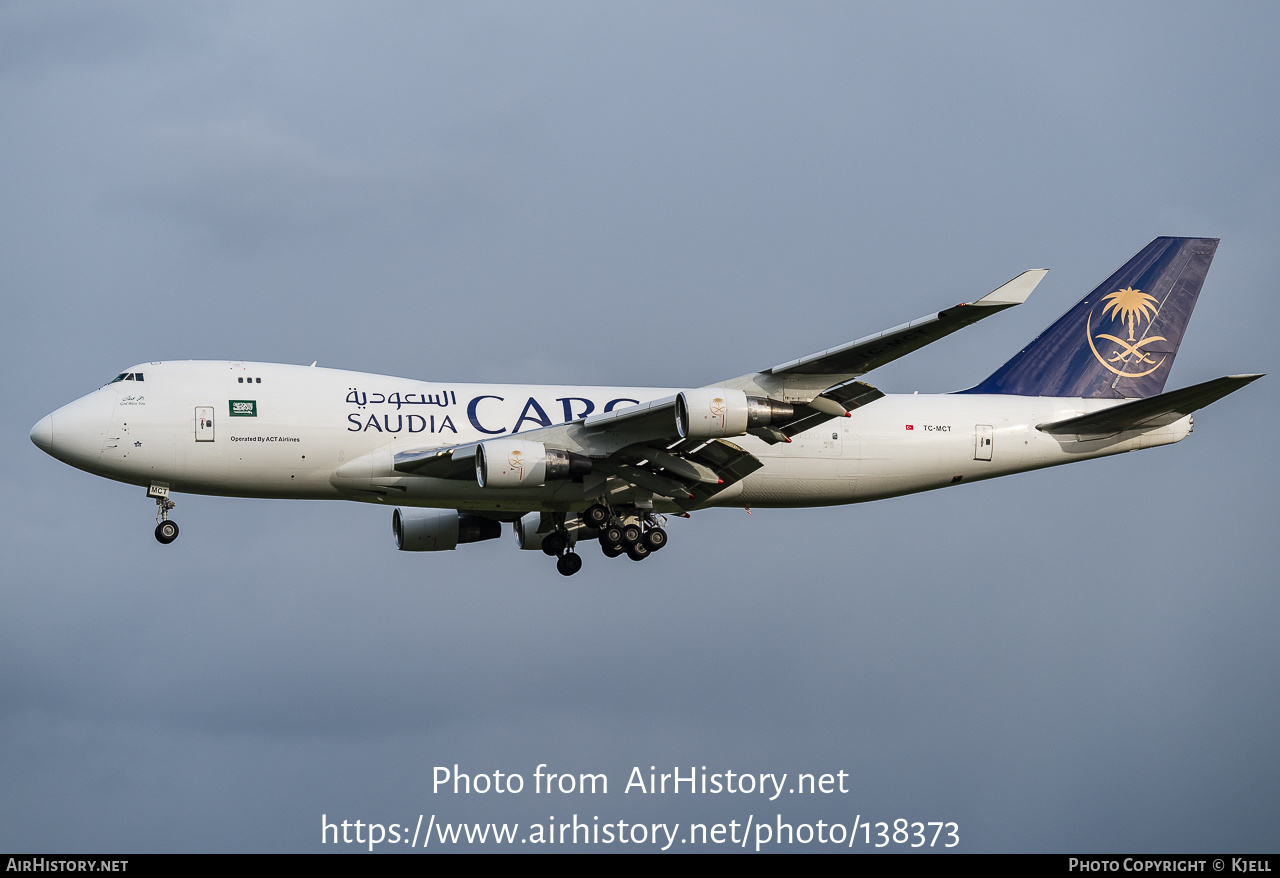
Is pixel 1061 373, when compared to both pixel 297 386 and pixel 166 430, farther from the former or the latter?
pixel 166 430

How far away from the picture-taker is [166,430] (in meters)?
36.4

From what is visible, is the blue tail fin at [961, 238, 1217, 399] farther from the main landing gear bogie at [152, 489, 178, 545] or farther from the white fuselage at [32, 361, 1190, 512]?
the main landing gear bogie at [152, 489, 178, 545]

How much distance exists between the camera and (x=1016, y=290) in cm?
3025

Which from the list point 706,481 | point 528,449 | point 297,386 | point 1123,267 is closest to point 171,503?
point 297,386

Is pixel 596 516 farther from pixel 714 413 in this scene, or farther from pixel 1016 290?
pixel 1016 290

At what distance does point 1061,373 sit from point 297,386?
22.2 meters

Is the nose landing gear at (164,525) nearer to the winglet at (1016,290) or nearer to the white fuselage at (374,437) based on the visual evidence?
the white fuselage at (374,437)

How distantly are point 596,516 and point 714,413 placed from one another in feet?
20.0

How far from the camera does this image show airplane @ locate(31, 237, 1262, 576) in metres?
35.5

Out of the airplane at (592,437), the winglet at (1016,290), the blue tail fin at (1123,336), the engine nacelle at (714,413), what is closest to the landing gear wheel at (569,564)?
the airplane at (592,437)

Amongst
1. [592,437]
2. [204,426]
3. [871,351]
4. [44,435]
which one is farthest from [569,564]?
[44,435]

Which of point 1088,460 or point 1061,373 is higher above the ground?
point 1061,373

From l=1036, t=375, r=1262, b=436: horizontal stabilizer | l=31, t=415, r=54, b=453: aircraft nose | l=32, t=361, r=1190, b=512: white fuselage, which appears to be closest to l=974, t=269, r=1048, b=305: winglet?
l=1036, t=375, r=1262, b=436: horizontal stabilizer

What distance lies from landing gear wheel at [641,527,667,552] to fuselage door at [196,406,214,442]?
38.2 ft
